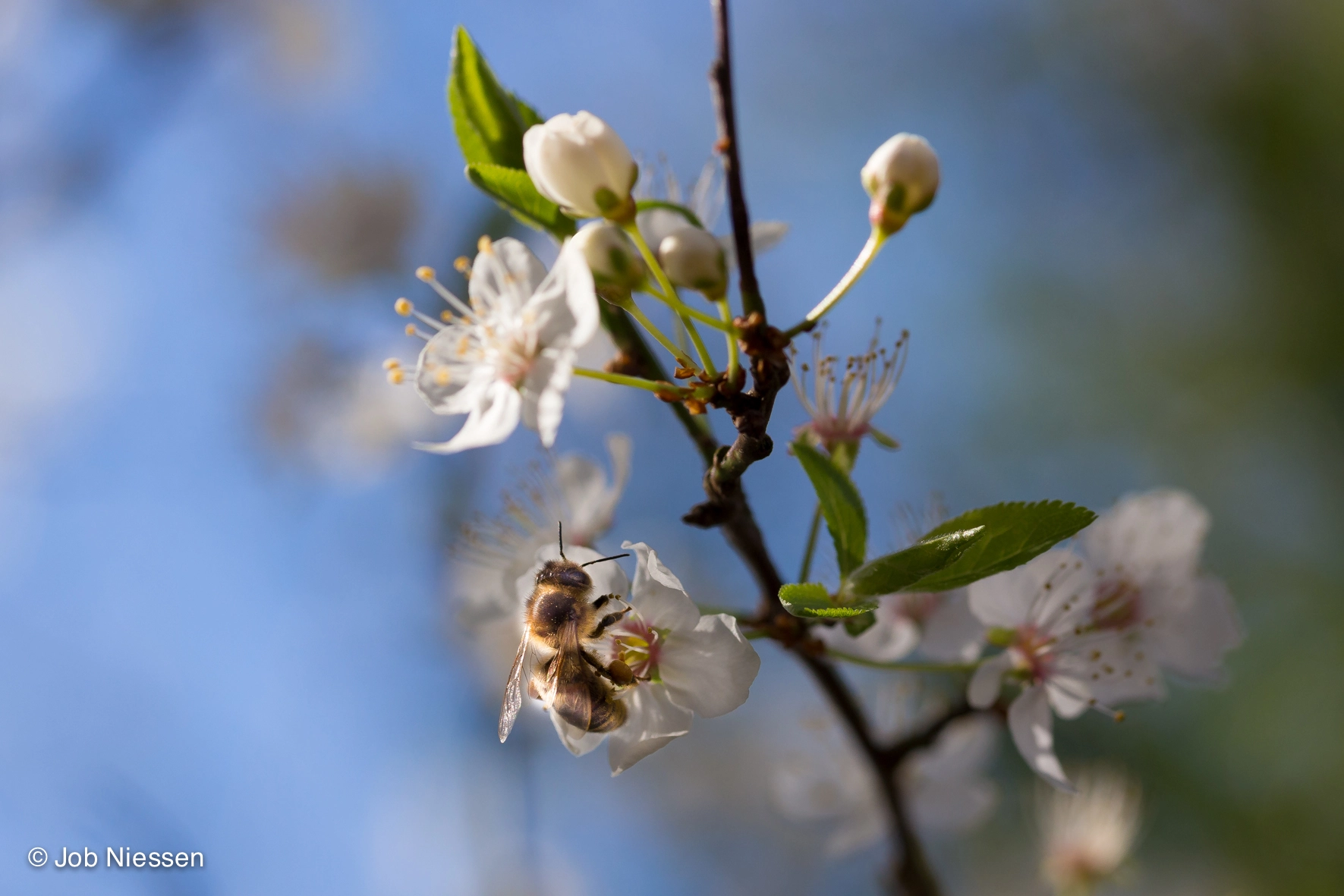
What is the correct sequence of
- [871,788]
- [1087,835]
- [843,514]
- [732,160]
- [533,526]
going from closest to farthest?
[732,160] < [843,514] < [533,526] < [871,788] < [1087,835]

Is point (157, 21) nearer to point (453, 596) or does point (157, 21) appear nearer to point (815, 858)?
point (453, 596)

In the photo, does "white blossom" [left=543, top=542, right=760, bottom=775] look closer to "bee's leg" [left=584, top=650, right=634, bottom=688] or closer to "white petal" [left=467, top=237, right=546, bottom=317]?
"bee's leg" [left=584, top=650, right=634, bottom=688]

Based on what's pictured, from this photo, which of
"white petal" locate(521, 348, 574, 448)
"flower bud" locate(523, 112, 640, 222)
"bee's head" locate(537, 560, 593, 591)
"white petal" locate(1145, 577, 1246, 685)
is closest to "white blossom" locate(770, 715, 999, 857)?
"white petal" locate(1145, 577, 1246, 685)

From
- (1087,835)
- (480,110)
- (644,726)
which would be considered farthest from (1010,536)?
(1087,835)

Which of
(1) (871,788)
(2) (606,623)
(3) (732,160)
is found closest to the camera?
(3) (732,160)

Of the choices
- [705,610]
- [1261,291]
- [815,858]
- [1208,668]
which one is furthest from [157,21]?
[1261,291]

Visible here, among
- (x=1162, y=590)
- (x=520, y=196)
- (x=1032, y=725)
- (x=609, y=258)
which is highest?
(x=520, y=196)

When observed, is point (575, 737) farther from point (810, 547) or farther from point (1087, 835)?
point (1087, 835)
